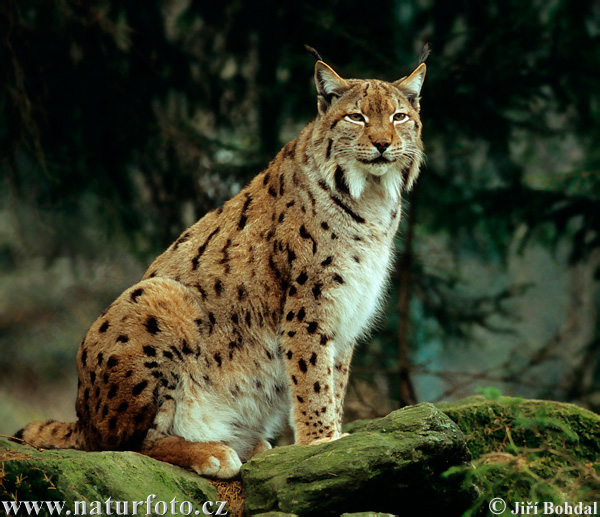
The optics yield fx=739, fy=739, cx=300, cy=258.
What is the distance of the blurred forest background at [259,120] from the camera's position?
891 centimetres

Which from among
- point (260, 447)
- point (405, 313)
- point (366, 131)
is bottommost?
point (260, 447)

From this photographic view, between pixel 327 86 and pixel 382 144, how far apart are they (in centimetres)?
77

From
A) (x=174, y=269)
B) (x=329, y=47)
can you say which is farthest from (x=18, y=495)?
(x=329, y=47)

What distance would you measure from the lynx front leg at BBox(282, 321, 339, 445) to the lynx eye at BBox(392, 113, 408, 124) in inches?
68.7

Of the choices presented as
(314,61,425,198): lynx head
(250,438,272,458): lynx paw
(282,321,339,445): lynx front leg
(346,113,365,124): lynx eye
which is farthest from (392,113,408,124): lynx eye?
(250,438,272,458): lynx paw

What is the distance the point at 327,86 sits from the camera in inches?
236

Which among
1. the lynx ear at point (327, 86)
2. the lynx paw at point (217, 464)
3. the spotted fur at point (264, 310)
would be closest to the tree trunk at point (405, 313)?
the spotted fur at point (264, 310)

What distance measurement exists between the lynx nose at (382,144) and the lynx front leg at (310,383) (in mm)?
1410

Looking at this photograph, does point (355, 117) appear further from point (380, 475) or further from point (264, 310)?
point (380, 475)

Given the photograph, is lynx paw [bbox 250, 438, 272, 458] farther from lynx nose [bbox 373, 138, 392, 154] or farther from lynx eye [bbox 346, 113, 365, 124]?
lynx eye [bbox 346, 113, 365, 124]

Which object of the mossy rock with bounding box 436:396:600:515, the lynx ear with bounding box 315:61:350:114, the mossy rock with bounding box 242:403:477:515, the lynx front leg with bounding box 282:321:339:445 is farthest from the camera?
the lynx ear with bounding box 315:61:350:114

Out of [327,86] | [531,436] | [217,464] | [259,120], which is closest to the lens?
[217,464]

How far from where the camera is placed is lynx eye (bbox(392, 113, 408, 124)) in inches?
231

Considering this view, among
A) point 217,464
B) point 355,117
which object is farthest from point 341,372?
point 355,117
